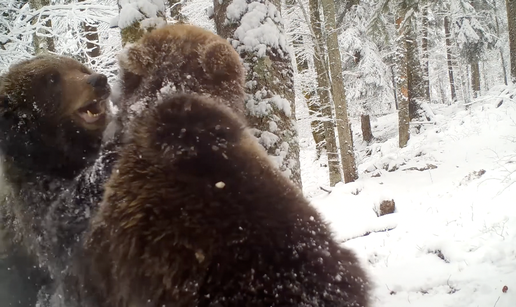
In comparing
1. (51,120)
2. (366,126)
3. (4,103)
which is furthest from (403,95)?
(4,103)

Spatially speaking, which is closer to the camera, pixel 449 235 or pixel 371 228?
pixel 449 235

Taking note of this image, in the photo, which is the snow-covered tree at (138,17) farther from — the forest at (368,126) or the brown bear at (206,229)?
the brown bear at (206,229)

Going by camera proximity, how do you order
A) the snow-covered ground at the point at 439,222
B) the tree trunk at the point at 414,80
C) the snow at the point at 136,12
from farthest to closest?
the tree trunk at the point at 414,80, the snow-covered ground at the point at 439,222, the snow at the point at 136,12

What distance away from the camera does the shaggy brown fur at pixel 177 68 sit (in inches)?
65.7

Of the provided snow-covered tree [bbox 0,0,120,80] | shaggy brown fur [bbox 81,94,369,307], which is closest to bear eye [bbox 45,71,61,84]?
shaggy brown fur [bbox 81,94,369,307]

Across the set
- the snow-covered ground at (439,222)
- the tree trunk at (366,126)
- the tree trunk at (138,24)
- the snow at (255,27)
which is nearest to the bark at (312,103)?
the snow-covered ground at (439,222)

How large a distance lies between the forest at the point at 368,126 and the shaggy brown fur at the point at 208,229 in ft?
1.22

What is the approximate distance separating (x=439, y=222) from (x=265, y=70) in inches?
169

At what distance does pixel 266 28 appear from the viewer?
3.17 metres

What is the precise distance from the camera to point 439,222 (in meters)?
5.97

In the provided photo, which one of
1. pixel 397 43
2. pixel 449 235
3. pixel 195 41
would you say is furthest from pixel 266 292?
pixel 397 43

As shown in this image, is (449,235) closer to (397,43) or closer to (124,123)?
(124,123)

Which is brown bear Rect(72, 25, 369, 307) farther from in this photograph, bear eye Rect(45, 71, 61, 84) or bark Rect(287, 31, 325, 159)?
bark Rect(287, 31, 325, 159)

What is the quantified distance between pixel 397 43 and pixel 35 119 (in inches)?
674
